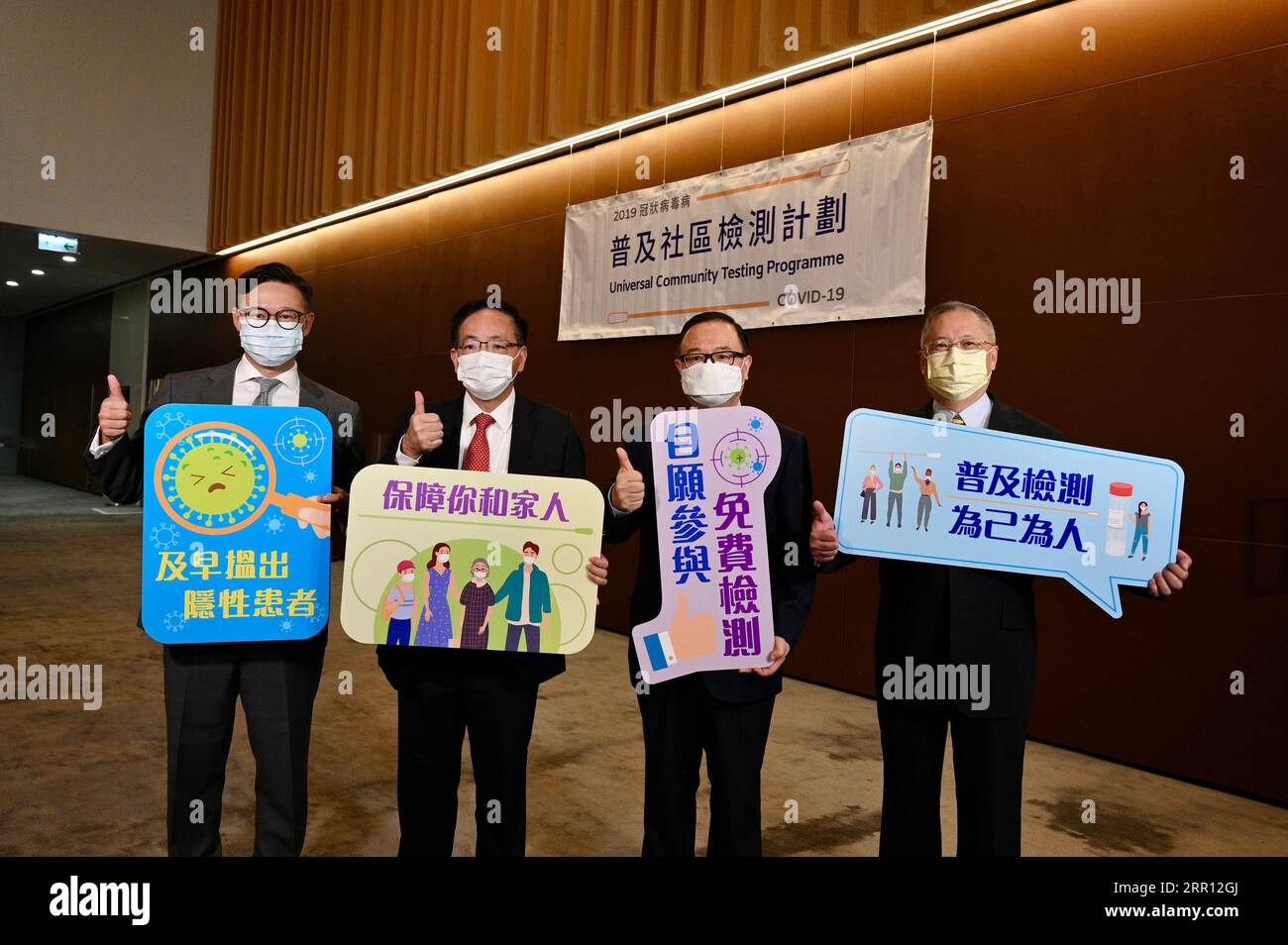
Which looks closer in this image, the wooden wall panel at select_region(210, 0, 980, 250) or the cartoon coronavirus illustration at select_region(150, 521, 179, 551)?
the cartoon coronavirus illustration at select_region(150, 521, 179, 551)

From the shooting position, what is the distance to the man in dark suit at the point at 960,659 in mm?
1818

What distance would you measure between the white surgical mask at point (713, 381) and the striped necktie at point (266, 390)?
966 millimetres

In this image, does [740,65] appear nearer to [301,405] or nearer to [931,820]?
[301,405]

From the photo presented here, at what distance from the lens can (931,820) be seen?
1870 mm

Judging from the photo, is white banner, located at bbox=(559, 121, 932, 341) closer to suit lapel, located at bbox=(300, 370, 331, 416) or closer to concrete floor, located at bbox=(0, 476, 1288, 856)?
concrete floor, located at bbox=(0, 476, 1288, 856)

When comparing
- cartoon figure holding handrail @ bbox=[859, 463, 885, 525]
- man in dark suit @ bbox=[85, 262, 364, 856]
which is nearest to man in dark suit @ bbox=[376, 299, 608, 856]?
man in dark suit @ bbox=[85, 262, 364, 856]

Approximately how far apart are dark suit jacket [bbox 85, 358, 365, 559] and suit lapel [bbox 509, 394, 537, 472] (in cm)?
40

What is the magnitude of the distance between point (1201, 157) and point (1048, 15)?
95 cm

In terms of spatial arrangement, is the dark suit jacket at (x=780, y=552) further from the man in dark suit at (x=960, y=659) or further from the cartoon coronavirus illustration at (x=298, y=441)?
the cartoon coronavirus illustration at (x=298, y=441)

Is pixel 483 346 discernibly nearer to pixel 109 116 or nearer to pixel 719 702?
pixel 719 702

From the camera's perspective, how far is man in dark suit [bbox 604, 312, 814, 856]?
188 centimetres

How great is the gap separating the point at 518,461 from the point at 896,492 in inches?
32.9

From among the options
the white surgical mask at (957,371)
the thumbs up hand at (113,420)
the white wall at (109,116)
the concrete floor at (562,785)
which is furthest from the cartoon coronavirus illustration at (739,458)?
the white wall at (109,116)
